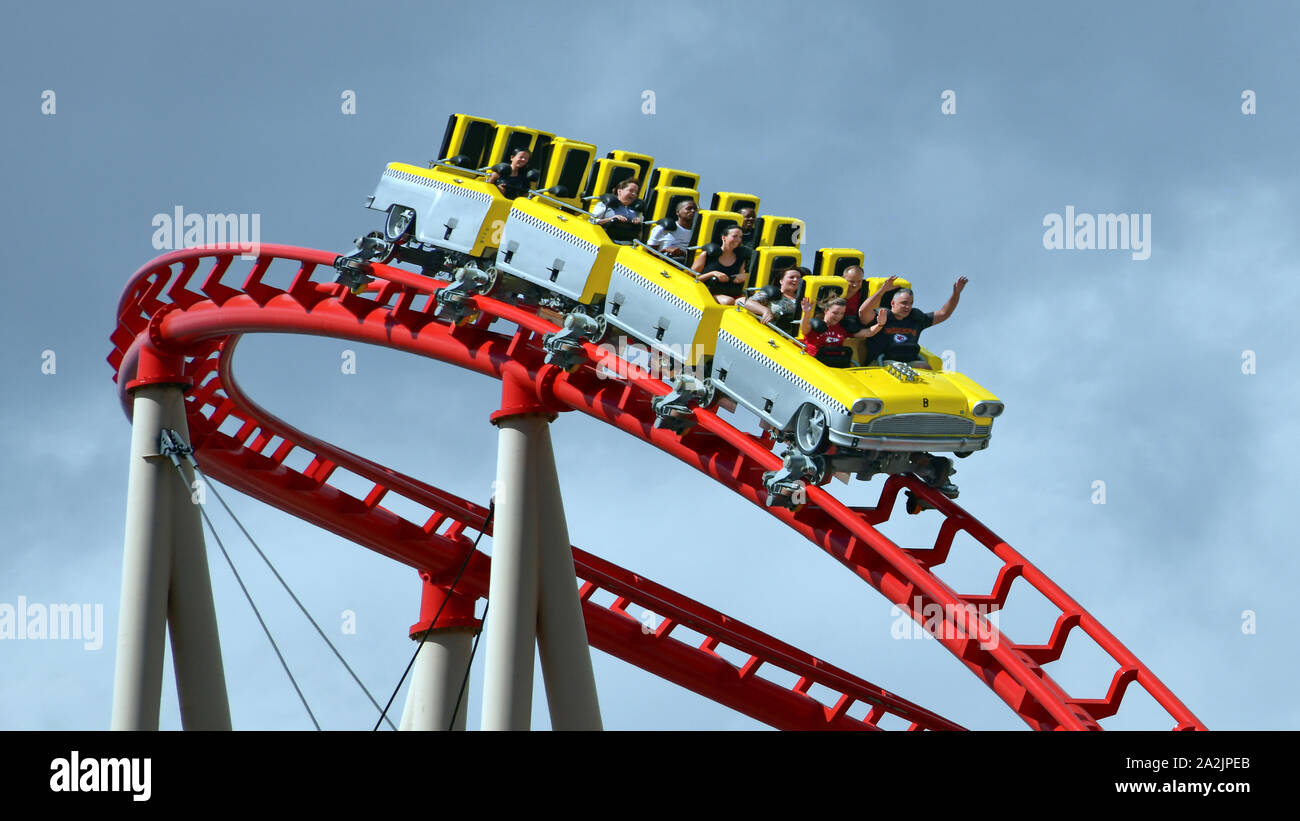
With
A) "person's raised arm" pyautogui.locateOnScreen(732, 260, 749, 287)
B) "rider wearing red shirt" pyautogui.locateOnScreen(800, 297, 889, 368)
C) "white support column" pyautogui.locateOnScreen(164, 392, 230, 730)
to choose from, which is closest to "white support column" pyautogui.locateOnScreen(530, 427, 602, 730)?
"person's raised arm" pyautogui.locateOnScreen(732, 260, 749, 287)

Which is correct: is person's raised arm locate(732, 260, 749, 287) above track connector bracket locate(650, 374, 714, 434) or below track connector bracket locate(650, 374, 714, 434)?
above

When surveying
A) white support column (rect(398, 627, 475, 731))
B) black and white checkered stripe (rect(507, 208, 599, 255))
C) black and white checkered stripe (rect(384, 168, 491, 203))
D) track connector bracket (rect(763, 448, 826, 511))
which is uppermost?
black and white checkered stripe (rect(384, 168, 491, 203))

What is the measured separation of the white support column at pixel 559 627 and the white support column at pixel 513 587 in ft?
0.36

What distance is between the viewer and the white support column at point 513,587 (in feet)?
37.3

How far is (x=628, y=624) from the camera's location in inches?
553

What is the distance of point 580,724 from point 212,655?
2.70 metres

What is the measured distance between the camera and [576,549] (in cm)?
1466

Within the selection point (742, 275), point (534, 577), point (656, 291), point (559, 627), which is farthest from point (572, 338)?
point (559, 627)

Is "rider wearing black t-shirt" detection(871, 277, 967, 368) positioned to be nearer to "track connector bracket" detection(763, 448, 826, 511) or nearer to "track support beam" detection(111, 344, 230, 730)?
"track connector bracket" detection(763, 448, 826, 511)

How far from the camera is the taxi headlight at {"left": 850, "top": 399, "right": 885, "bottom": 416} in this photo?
33.0 ft

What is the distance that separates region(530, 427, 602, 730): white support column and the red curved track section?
2.00 ft

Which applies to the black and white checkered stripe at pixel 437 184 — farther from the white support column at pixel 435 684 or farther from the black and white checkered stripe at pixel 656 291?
the white support column at pixel 435 684

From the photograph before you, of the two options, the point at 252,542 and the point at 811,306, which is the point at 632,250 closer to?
the point at 811,306

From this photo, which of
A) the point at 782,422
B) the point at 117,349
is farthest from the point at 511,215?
the point at 117,349
